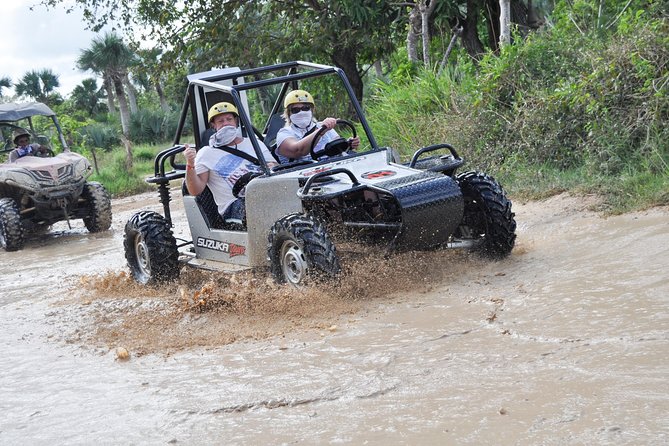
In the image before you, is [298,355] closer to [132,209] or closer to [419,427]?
[419,427]

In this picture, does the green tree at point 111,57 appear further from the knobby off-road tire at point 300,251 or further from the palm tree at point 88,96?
the knobby off-road tire at point 300,251

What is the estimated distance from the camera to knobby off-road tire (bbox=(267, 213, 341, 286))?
19.6 ft

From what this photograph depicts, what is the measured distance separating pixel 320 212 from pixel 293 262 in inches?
20.4

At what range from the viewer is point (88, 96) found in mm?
52719

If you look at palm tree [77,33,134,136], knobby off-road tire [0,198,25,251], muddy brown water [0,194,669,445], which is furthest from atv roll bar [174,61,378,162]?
palm tree [77,33,134,136]

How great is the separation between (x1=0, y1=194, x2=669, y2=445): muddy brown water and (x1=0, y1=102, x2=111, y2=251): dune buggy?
15.6 ft

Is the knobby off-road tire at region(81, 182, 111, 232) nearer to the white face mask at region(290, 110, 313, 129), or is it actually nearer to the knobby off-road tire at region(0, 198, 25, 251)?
the knobby off-road tire at region(0, 198, 25, 251)

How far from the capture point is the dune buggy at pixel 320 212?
6.05 metres

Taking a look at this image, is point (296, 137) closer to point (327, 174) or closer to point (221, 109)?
point (221, 109)

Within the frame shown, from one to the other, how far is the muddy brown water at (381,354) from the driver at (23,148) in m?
5.75

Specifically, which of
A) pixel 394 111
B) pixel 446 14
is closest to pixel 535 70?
pixel 394 111

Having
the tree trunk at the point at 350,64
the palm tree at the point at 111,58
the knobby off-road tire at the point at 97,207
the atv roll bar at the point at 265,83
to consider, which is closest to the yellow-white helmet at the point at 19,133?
the knobby off-road tire at the point at 97,207

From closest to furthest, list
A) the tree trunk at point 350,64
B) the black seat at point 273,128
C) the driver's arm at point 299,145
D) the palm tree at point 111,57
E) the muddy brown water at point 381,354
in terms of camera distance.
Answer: the muddy brown water at point 381,354 < the driver's arm at point 299,145 < the black seat at point 273,128 < the tree trunk at point 350,64 < the palm tree at point 111,57

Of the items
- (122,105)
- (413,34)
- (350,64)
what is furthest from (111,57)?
(413,34)
